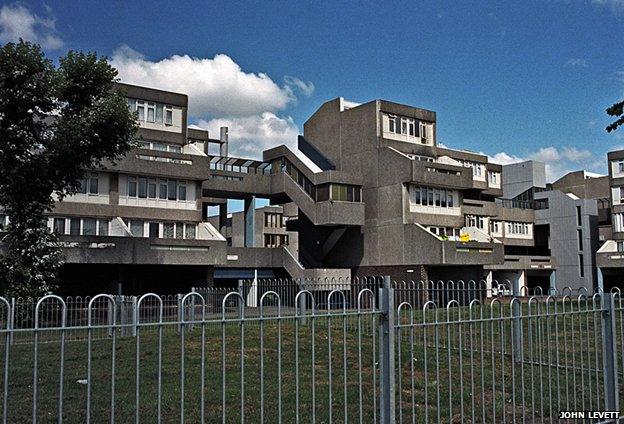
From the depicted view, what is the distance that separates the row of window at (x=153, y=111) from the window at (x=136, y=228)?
670cm

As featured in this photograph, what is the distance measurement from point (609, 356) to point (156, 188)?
34.3m

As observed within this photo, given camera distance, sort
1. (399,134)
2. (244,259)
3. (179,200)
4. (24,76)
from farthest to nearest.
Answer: (399,134), (244,259), (179,200), (24,76)

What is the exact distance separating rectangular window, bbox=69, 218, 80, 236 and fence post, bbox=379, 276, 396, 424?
33971 millimetres

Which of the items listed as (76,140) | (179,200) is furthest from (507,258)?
(76,140)

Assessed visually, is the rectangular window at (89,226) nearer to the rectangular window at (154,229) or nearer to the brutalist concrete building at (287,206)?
the brutalist concrete building at (287,206)

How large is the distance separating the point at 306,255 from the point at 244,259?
291 inches

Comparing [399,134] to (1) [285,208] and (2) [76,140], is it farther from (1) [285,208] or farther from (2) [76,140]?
(2) [76,140]

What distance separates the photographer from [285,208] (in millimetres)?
53219

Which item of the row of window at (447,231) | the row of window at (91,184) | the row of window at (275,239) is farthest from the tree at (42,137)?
the row of window at (275,239)

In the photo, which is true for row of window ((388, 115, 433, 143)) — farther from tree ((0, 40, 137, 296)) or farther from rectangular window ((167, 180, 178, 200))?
tree ((0, 40, 137, 296))

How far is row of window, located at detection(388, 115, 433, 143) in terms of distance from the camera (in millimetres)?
48853

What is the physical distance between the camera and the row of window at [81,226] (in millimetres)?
37000

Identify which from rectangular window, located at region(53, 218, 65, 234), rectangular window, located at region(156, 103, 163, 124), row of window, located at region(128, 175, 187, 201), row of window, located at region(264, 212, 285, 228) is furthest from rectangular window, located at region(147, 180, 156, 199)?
row of window, located at region(264, 212, 285, 228)

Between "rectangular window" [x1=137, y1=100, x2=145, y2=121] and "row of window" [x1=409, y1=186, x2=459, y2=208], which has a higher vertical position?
"rectangular window" [x1=137, y1=100, x2=145, y2=121]
